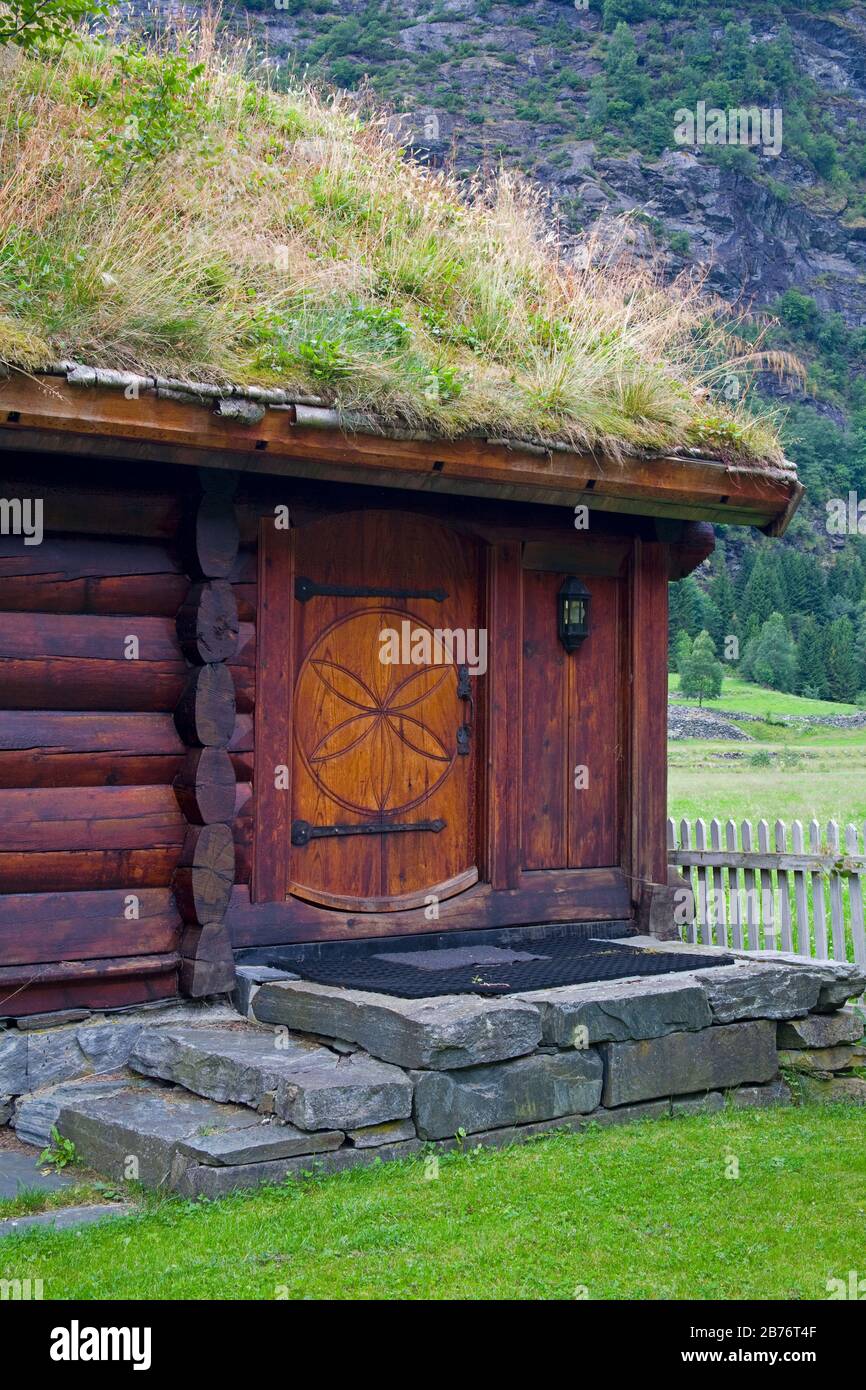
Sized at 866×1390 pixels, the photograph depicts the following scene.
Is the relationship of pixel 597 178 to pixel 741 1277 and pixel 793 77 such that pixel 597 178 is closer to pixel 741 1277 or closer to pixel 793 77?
pixel 793 77

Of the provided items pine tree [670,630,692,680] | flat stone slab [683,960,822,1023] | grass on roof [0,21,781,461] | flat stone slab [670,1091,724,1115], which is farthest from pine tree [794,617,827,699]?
flat stone slab [670,1091,724,1115]

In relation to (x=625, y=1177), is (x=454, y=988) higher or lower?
higher

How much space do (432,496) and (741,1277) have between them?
14.1 feet

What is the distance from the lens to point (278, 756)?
6816 mm

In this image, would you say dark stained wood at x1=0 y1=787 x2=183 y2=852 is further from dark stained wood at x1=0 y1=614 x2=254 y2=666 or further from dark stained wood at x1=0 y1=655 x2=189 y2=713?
dark stained wood at x1=0 y1=614 x2=254 y2=666

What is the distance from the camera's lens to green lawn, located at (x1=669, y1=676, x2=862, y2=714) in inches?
1711

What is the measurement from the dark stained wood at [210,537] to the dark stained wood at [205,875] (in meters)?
1.22

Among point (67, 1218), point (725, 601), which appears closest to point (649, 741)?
point (67, 1218)

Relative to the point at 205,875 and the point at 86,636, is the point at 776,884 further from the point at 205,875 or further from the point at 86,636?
the point at 86,636

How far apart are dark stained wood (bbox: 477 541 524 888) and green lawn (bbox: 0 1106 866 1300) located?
1.96 metres

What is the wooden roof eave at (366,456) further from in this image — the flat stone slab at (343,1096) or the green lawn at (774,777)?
the green lawn at (774,777)

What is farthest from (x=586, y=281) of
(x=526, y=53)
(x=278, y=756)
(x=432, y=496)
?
(x=526, y=53)

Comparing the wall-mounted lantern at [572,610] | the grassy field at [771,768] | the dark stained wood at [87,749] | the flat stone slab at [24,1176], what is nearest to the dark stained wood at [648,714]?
the wall-mounted lantern at [572,610]

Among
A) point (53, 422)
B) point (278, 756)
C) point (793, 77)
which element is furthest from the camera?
point (793, 77)
